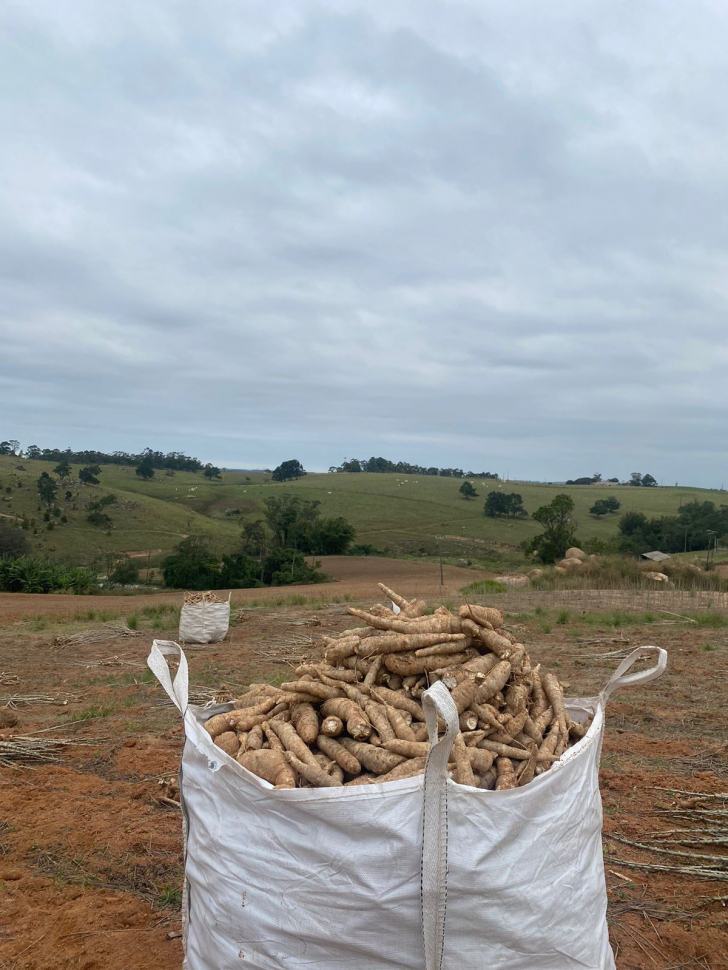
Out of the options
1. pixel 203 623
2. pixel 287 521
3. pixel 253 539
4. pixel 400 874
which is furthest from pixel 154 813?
pixel 287 521

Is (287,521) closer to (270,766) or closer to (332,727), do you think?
(332,727)

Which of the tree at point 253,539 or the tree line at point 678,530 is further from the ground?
the tree line at point 678,530

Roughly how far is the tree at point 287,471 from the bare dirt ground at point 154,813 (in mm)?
86922

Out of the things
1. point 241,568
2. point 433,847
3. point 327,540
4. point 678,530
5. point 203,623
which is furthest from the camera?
point 678,530

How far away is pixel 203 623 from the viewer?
37.4 ft

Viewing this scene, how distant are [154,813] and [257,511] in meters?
58.4

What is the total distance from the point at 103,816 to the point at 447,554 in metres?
42.5

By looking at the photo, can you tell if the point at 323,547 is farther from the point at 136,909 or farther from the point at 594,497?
the point at 594,497

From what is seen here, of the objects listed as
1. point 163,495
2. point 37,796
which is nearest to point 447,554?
point 163,495

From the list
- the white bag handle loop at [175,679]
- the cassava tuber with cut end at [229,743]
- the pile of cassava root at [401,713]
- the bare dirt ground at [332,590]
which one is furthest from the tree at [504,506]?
the white bag handle loop at [175,679]

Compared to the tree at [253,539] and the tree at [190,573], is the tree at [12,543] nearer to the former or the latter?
the tree at [190,573]

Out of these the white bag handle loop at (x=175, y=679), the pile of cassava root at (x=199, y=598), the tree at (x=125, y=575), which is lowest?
the tree at (x=125, y=575)

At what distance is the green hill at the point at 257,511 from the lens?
44.2 meters

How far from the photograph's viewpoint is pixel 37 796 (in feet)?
14.7
